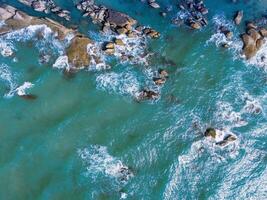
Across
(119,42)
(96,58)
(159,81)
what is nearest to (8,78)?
(96,58)

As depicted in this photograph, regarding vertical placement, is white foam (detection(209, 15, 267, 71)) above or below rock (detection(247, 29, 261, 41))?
below

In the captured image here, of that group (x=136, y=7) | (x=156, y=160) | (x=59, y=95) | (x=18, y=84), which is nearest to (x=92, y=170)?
(x=156, y=160)

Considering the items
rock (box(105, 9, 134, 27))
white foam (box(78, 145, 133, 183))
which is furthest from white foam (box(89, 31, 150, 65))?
white foam (box(78, 145, 133, 183))

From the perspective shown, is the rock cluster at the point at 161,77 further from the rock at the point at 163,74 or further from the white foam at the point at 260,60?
the white foam at the point at 260,60

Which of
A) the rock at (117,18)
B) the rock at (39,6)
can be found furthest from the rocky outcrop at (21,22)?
the rock at (117,18)

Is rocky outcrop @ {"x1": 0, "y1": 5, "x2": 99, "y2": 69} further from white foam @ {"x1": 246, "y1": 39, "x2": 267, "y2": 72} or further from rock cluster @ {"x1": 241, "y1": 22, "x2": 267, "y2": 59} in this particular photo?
white foam @ {"x1": 246, "y1": 39, "x2": 267, "y2": 72}

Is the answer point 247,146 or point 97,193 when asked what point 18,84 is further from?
point 247,146
